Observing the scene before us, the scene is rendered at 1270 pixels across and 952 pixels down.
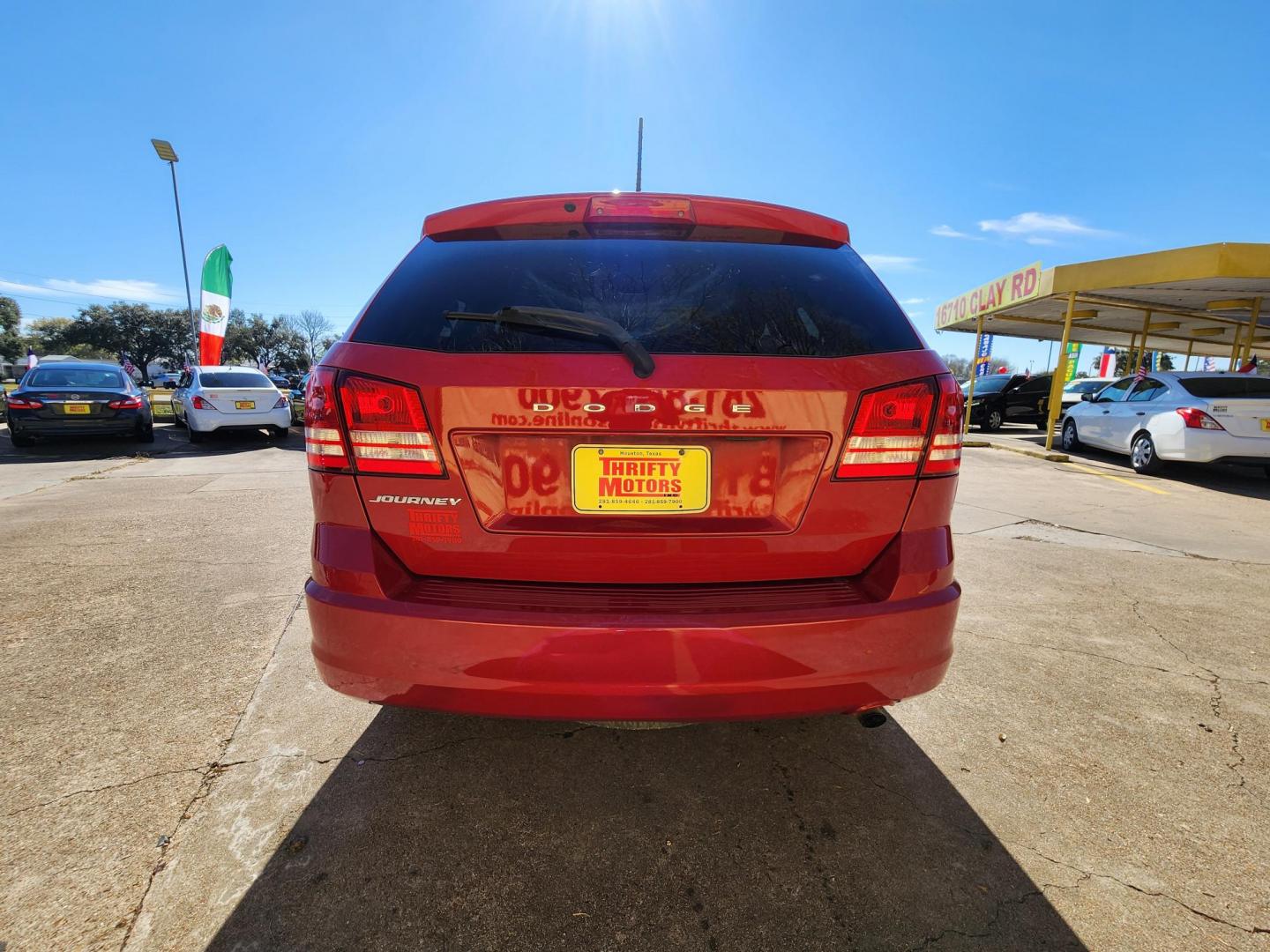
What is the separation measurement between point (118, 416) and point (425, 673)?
1211 cm

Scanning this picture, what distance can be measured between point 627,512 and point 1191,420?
32.3 feet

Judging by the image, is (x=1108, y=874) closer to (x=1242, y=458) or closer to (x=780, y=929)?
(x=780, y=929)

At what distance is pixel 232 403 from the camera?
10641 mm

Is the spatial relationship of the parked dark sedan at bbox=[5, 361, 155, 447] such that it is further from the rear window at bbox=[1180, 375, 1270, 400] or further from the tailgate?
the rear window at bbox=[1180, 375, 1270, 400]

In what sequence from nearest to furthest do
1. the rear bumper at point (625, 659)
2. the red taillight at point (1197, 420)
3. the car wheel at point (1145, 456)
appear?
the rear bumper at point (625, 659)
the red taillight at point (1197, 420)
the car wheel at point (1145, 456)

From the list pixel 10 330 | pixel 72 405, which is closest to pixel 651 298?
pixel 72 405

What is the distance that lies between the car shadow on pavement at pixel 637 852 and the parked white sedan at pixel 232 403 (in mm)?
10565

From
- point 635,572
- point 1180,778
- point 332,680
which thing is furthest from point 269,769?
point 1180,778

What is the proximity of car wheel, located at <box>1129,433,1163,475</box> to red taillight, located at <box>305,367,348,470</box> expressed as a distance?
10.9 m

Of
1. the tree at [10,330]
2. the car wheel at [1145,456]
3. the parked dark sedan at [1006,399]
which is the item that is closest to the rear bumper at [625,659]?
the car wheel at [1145,456]

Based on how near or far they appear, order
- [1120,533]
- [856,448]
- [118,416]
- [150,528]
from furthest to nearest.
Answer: [118,416] → [1120,533] → [150,528] → [856,448]

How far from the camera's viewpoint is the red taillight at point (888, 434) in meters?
1.55

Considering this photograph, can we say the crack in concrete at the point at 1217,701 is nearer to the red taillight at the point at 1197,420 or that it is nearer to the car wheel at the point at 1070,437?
the red taillight at the point at 1197,420

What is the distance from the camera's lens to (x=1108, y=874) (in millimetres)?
1635
